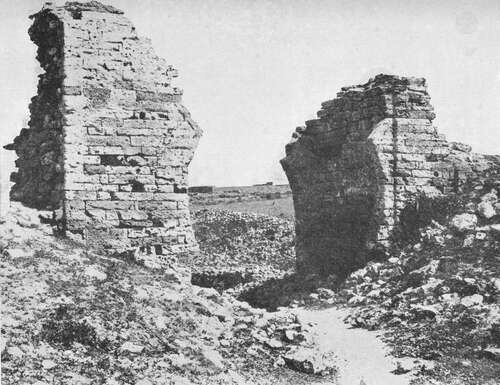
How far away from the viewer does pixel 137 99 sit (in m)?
10.1

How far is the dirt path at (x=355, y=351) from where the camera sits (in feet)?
24.8

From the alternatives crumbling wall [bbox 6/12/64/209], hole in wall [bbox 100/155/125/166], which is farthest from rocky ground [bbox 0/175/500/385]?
hole in wall [bbox 100/155/125/166]

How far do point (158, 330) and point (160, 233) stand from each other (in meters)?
3.02

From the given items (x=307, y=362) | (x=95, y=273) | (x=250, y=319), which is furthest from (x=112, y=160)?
(x=307, y=362)

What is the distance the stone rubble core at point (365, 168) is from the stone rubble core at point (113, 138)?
476 cm

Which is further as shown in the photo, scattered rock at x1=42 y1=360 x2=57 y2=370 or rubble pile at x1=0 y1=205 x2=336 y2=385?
rubble pile at x1=0 y1=205 x2=336 y2=385

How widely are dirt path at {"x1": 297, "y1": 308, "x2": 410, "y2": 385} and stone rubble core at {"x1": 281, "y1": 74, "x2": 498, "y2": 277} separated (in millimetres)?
3085

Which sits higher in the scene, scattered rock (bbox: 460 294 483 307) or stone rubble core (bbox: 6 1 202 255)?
stone rubble core (bbox: 6 1 202 255)

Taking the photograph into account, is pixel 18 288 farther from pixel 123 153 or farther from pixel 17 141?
pixel 17 141

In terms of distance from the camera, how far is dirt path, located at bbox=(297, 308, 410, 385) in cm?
756

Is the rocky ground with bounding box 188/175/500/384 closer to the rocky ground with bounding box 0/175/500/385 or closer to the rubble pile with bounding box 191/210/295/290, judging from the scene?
the rocky ground with bounding box 0/175/500/385

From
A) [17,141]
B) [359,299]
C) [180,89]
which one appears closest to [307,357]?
[359,299]

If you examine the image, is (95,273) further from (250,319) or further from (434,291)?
(434,291)

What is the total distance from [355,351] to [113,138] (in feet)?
16.4
